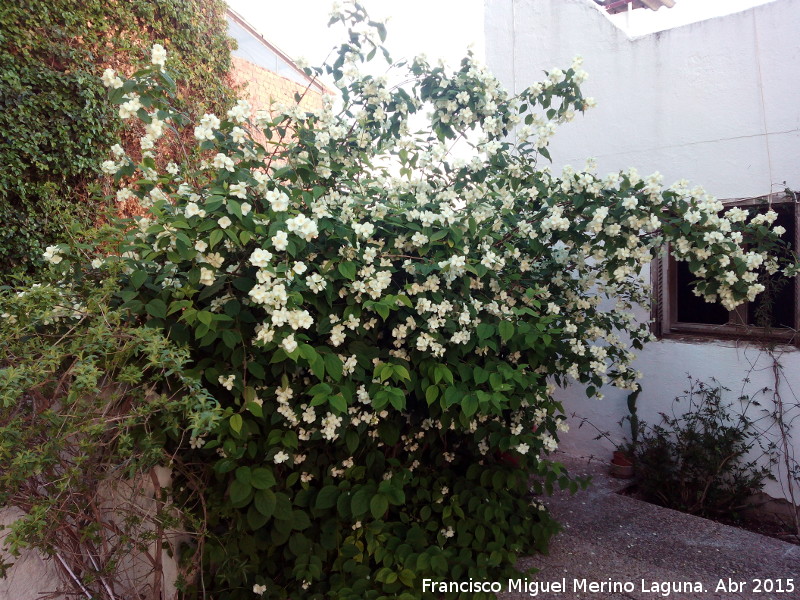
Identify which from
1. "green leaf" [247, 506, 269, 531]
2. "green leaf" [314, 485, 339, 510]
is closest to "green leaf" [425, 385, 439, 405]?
"green leaf" [314, 485, 339, 510]

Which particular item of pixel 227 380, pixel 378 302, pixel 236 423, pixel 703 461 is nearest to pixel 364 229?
pixel 378 302

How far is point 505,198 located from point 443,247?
2.22 ft

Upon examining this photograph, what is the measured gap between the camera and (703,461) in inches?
151

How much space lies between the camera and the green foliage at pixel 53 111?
4426 millimetres

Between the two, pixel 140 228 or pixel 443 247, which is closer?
pixel 140 228

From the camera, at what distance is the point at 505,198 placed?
10.4 ft

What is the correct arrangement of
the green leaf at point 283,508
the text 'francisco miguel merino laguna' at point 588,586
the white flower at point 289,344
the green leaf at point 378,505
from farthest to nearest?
the text 'francisco miguel merino laguna' at point 588,586
the green leaf at point 378,505
the green leaf at point 283,508
the white flower at point 289,344

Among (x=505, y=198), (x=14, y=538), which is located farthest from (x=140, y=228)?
(x=505, y=198)

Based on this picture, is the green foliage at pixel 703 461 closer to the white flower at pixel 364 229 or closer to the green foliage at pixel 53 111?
the white flower at pixel 364 229

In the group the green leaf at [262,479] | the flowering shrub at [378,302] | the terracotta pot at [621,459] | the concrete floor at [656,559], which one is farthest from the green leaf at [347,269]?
the terracotta pot at [621,459]

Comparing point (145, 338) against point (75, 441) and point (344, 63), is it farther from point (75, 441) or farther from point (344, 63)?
point (344, 63)

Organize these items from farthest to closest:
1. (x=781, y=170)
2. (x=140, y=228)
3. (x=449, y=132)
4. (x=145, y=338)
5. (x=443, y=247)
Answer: (x=781, y=170)
(x=449, y=132)
(x=443, y=247)
(x=140, y=228)
(x=145, y=338)

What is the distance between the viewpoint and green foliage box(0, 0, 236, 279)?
4.43 metres

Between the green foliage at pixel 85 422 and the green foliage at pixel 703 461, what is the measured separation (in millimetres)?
3432
